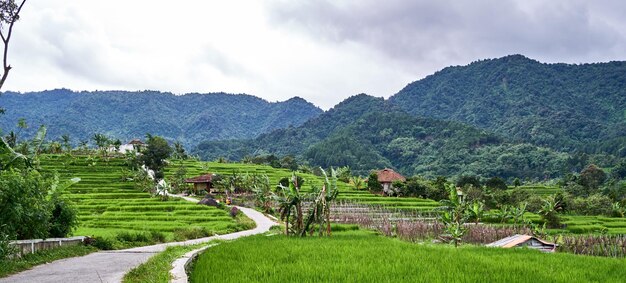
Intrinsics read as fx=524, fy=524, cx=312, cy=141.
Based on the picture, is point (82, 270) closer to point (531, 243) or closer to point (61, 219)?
point (61, 219)

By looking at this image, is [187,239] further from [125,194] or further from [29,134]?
[29,134]

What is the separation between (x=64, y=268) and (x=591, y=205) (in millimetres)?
50781

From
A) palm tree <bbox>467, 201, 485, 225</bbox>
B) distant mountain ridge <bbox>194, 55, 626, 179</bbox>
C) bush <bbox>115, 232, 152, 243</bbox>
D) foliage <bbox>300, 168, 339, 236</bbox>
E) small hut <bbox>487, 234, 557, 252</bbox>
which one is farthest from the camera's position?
distant mountain ridge <bbox>194, 55, 626, 179</bbox>

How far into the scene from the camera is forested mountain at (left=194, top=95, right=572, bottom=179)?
105m

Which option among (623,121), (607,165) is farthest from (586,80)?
(607,165)

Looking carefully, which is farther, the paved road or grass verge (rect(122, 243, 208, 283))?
the paved road

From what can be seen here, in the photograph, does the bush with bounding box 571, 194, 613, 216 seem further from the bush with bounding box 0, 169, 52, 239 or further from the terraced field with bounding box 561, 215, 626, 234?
the bush with bounding box 0, 169, 52, 239

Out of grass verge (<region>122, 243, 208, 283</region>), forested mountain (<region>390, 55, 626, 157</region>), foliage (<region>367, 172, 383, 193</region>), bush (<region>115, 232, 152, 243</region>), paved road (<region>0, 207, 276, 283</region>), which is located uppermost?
forested mountain (<region>390, 55, 626, 157</region>)

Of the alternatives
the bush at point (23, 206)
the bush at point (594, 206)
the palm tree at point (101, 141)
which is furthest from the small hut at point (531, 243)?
the palm tree at point (101, 141)

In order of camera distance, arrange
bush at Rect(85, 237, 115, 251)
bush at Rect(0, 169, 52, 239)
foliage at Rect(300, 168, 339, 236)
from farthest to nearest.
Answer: foliage at Rect(300, 168, 339, 236), bush at Rect(85, 237, 115, 251), bush at Rect(0, 169, 52, 239)

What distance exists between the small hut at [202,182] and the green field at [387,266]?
4737 centimetres

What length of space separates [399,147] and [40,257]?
128m

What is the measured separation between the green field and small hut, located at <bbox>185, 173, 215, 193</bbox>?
4737 cm

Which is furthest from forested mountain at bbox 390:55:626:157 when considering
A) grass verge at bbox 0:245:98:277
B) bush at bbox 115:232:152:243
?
grass verge at bbox 0:245:98:277
